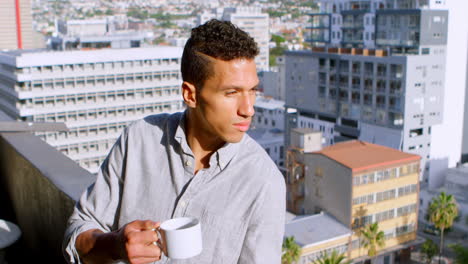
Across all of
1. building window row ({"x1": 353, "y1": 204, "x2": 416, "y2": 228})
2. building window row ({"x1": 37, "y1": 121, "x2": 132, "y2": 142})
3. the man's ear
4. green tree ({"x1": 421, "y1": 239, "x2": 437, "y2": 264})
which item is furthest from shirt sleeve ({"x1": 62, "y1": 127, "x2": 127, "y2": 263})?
building window row ({"x1": 37, "y1": 121, "x2": 132, "y2": 142})

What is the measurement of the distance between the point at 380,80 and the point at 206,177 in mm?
41438

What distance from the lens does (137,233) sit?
5.23ft

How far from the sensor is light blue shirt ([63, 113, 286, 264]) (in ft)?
5.94

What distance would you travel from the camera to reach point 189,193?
1881 mm

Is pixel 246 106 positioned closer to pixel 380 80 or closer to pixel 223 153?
pixel 223 153

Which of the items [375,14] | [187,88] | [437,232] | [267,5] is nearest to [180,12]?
[267,5]

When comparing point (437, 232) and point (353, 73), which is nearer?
point (437, 232)

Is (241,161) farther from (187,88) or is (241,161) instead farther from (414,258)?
(414,258)

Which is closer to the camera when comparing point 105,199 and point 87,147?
point 105,199

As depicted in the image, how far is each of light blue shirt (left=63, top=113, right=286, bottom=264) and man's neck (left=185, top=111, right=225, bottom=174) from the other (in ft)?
0.11

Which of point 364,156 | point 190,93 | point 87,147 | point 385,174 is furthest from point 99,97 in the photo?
point 190,93

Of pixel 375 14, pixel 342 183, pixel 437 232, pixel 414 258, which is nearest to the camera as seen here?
pixel 342 183

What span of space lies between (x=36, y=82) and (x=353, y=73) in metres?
22.2

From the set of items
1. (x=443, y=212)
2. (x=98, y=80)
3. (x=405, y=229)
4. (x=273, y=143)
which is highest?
(x=98, y=80)
